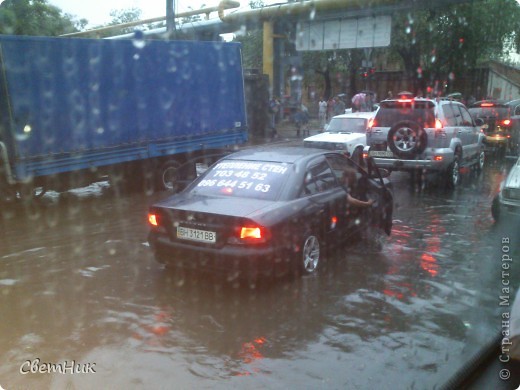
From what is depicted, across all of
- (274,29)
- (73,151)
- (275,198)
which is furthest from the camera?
(274,29)

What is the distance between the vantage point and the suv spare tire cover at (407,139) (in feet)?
33.4

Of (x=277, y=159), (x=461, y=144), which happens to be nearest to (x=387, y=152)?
(x=461, y=144)

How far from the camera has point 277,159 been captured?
595 cm

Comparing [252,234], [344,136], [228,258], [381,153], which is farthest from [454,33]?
[228,258]

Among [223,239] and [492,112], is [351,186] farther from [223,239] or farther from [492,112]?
[492,112]

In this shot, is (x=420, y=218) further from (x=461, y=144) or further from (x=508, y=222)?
(x=461, y=144)

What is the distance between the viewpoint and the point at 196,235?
5109mm

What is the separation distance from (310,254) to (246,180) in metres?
1.09

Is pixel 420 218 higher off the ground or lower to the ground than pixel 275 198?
lower

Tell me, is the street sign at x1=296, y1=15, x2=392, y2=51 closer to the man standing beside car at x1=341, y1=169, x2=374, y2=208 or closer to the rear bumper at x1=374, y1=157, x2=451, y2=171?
the rear bumper at x1=374, y1=157, x2=451, y2=171

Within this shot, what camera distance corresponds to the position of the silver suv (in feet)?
33.9

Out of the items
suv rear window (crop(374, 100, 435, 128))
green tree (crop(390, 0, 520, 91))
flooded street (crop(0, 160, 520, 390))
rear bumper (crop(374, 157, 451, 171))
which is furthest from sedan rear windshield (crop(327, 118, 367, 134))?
green tree (crop(390, 0, 520, 91))

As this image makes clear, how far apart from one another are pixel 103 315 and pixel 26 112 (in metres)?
4.96

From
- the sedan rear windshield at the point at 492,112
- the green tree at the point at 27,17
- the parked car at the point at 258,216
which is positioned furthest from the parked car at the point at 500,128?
the green tree at the point at 27,17
